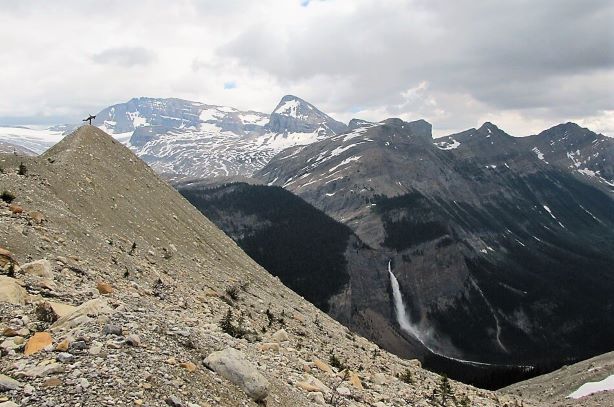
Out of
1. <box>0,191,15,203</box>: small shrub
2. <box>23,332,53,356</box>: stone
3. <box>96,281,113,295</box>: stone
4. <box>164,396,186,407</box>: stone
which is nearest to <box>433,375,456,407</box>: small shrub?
<box>164,396,186,407</box>: stone

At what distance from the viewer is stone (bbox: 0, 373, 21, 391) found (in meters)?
11.6

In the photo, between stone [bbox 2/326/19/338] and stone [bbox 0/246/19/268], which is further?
stone [bbox 0/246/19/268]

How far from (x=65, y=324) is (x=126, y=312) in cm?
231

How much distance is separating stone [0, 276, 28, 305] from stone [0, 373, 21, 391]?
5.80m

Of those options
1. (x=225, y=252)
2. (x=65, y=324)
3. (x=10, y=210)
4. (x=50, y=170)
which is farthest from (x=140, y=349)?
(x=225, y=252)

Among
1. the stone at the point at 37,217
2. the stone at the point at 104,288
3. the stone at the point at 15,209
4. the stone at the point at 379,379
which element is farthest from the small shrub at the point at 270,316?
the stone at the point at 15,209

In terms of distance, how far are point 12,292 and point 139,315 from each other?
4490 millimetres

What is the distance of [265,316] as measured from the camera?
33.2m

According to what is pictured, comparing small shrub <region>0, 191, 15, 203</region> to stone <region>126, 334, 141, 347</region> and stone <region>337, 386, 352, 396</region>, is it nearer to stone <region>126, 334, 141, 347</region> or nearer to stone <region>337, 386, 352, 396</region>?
stone <region>126, 334, 141, 347</region>

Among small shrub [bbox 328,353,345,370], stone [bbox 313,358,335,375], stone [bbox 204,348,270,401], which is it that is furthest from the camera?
small shrub [bbox 328,353,345,370]

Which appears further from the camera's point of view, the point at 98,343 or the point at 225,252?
the point at 225,252

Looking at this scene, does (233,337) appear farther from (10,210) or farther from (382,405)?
(10,210)

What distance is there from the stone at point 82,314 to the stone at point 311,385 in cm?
767

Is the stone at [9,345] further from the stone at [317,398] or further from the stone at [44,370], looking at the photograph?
the stone at [317,398]
